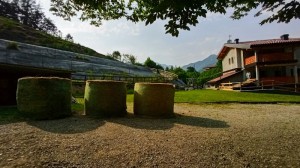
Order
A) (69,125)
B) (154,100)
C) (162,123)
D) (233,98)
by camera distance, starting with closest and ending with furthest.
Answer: (69,125), (162,123), (154,100), (233,98)

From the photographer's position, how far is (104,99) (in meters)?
11.2

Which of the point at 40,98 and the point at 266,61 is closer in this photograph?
the point at 40,98

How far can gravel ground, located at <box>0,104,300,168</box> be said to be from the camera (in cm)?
605

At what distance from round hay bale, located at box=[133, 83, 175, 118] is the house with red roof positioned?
23.9 meters

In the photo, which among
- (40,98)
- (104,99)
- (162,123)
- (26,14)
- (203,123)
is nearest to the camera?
(162,123)

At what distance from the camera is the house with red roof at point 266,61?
1324 inches

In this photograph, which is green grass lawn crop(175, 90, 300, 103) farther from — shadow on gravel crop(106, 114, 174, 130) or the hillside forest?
the hillside forest

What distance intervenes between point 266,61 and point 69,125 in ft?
98.7

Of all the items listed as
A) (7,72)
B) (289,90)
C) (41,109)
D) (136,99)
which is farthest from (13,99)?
(289,90)

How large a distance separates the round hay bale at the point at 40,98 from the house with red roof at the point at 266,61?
27.4 metres

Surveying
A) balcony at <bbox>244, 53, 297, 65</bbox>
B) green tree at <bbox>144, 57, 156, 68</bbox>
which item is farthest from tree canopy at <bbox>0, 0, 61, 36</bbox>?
balcony at <bbox>244, 53, 297, 65</bbox>

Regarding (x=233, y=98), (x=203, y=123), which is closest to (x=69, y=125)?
(x=203, y=123)

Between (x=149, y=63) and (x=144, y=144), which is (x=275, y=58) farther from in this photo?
(x=149, y=63)

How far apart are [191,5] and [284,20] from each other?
8.47 feet
